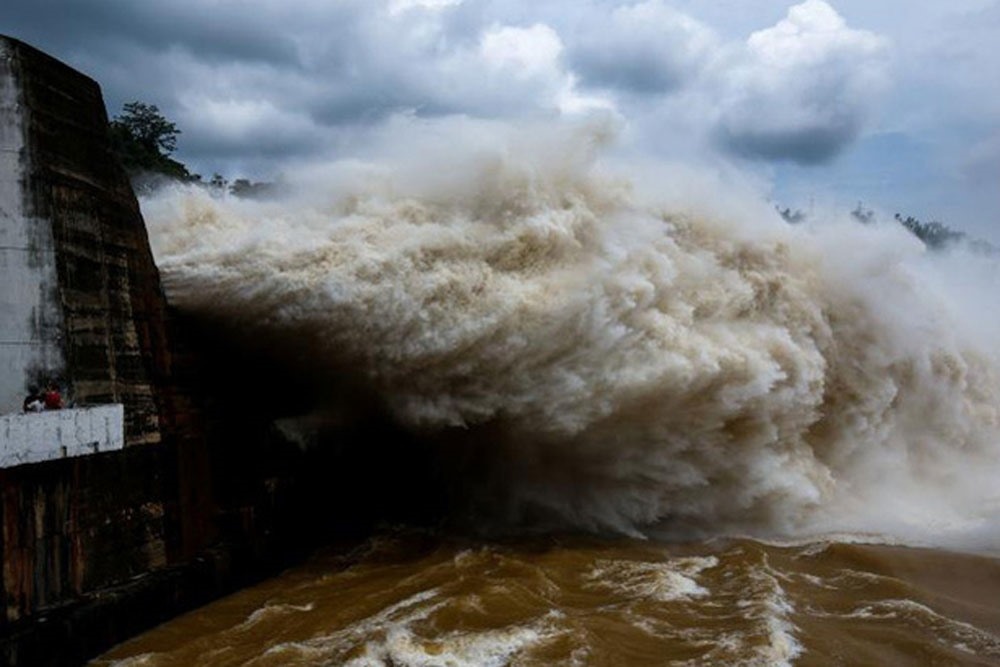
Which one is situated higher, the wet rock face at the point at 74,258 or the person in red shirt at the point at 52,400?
the wet rock face at the point at 74,258

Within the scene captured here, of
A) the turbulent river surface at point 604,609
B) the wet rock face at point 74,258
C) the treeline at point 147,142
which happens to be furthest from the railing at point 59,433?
the treeline at point 147,142

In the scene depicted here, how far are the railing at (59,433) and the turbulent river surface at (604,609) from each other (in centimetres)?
234

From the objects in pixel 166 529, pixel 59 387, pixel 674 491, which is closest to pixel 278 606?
pixel 166 529

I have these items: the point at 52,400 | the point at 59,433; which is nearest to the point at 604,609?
the point at 59,433

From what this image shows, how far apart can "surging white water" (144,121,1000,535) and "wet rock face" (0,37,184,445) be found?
47.1 inches

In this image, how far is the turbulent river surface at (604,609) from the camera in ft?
31.1

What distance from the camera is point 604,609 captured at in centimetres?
1095

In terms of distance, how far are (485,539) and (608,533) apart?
1989 millimetres

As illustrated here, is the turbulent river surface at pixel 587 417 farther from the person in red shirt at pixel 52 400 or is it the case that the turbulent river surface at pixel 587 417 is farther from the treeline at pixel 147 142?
the treeline at pixel 147 142

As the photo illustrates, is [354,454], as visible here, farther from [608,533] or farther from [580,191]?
[580,191]

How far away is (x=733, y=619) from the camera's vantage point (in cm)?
1046

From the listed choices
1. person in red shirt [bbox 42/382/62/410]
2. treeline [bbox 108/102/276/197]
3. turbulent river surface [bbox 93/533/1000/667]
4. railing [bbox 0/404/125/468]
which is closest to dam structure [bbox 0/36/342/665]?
railing [bbox 0/404/125/468]

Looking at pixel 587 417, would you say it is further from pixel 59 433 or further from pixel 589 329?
pixel 59 433

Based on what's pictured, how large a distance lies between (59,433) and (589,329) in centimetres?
719
